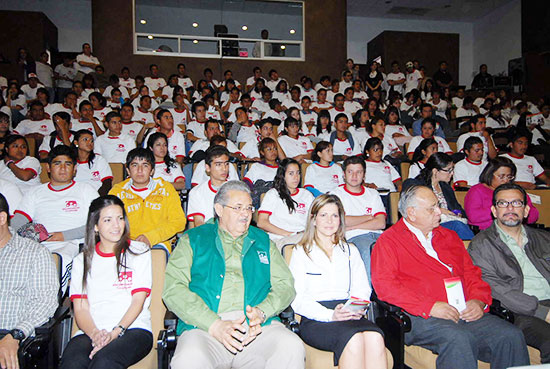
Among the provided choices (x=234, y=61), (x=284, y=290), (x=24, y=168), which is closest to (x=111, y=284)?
(x=284, y=290)

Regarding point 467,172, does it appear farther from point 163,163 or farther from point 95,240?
point 95,240

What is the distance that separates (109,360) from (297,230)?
1.98m

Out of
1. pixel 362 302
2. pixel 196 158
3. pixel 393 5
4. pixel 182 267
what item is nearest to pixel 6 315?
pixel 182 267

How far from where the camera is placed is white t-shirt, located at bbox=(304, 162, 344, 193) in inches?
182

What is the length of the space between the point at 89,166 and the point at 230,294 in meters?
2.84

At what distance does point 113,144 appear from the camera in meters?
5.32

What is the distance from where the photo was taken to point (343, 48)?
11461 mm

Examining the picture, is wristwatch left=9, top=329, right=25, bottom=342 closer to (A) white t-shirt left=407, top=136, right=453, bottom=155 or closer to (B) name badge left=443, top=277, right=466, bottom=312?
(B) name badge left=443, top=277, right=466, bottom=312

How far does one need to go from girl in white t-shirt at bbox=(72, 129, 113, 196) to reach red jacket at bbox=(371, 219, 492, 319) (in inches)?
116

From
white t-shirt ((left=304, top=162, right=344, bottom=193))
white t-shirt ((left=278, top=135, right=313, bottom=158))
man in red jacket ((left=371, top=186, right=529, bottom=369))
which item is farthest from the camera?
white t-shirt ((left=278, top=135, right=313, bottom=158))

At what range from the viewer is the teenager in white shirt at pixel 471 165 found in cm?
475

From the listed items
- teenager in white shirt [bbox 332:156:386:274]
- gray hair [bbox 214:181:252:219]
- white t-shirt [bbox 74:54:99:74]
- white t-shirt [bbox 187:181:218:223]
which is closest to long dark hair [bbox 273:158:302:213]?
teenager in white shirt [bbox 332:156:386:274]

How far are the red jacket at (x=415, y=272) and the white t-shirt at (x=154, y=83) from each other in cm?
883

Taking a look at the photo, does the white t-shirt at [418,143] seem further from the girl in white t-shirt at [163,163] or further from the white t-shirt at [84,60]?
the white t-shirt at [84,60]
